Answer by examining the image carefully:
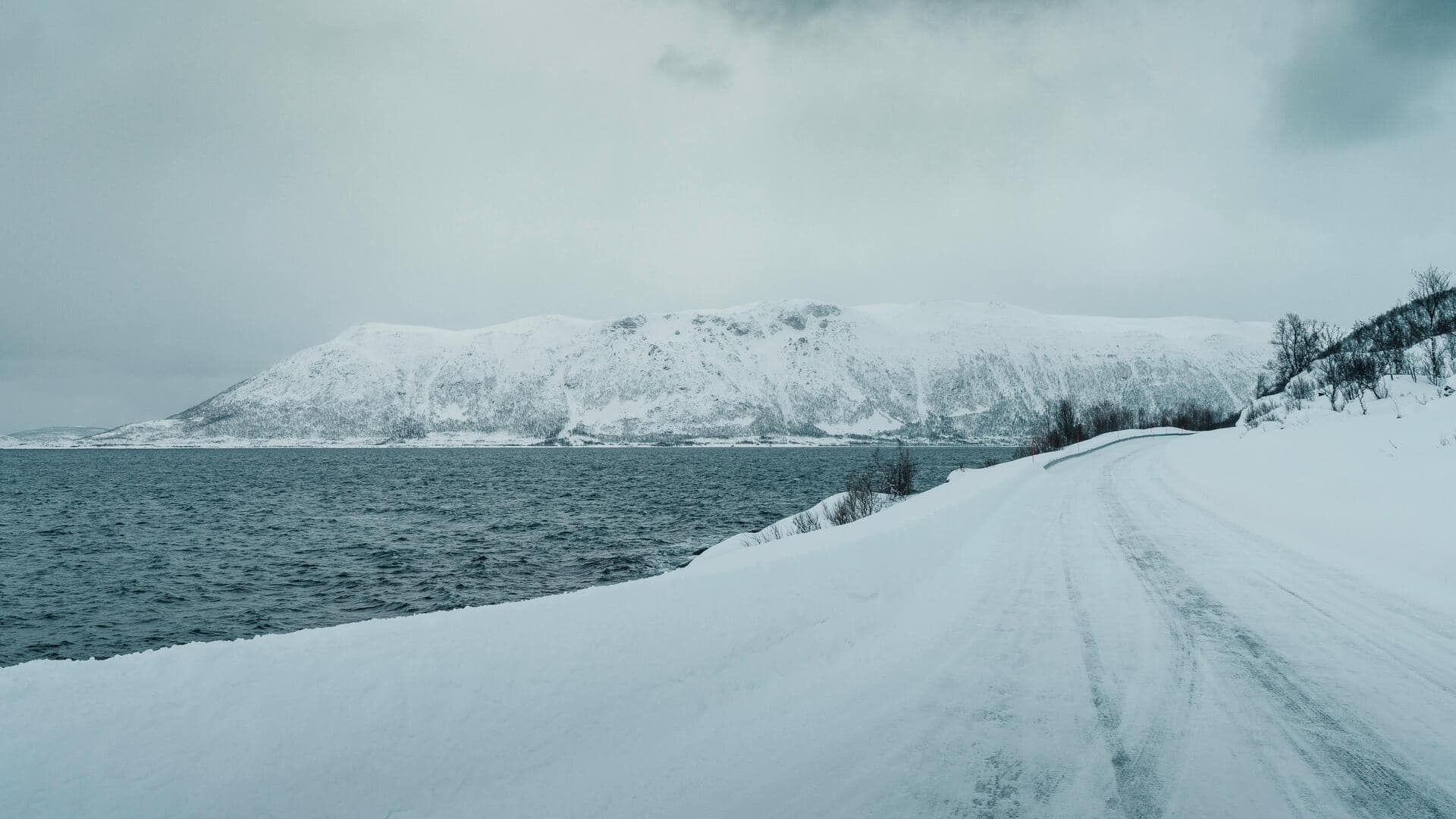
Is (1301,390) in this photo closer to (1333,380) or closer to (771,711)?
(1333,380)

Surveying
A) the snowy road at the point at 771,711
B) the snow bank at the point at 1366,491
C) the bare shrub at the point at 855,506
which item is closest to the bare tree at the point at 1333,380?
the snow bank at the point at 1366,491

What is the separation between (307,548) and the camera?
30719mm

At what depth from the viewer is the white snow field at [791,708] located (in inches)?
138

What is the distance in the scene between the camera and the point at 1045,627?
→ 7.13 meters

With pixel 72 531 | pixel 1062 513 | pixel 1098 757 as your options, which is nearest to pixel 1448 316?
pixel 1062 513

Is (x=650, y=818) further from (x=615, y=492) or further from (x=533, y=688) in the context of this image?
(x=615, y=492)

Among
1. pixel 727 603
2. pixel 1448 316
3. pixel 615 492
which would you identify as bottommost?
pixel 615 492

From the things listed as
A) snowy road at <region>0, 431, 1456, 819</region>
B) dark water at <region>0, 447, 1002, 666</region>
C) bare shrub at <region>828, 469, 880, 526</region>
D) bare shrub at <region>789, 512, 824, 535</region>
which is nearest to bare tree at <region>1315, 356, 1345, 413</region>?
bare shrub at <region>828, 469, 880, 526</region>

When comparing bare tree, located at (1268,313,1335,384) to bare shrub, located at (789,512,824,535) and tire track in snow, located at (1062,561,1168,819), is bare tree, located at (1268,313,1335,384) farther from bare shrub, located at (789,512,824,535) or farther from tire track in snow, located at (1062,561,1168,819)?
tire track in snow, located at (1062,561,1168,819)

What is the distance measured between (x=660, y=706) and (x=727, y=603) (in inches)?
73.4

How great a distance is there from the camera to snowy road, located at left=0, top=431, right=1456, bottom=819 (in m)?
3.49

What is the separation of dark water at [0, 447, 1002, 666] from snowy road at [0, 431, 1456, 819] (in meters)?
16.4

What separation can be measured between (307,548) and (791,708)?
33.0 metres

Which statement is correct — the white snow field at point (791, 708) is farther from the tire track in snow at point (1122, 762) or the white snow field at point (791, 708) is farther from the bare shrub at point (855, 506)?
the bare shrub at point (855, 506)
